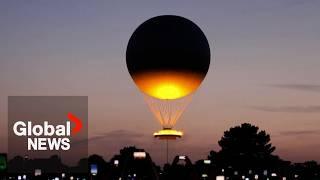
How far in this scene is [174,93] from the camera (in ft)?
156

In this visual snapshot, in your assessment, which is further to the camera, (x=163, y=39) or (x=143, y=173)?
(x=143, y=173)

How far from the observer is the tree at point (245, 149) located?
172750 mm

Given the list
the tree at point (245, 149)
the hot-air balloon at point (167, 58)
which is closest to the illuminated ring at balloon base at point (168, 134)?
the hot-air balloon at point (167, 58)

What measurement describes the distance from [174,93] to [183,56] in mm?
2725

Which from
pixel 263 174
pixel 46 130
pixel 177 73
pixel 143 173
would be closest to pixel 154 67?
pixel 177 73

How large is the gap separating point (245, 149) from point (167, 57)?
447ft

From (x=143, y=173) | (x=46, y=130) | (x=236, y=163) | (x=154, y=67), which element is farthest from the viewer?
(x=143, y=173)

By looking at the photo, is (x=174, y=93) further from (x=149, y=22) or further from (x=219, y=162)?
(x=219, y=162)

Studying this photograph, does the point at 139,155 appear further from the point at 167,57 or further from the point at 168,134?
the point at 167,57

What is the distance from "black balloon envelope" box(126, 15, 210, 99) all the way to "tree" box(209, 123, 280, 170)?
409 ft

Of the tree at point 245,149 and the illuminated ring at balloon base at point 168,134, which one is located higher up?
the tree at point 245,149

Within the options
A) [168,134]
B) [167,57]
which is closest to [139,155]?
[168,134]

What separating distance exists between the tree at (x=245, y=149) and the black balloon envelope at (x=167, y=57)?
12458cm

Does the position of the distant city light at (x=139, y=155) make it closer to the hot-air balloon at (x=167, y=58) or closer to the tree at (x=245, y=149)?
the hot-air balloon at (x=167, y=58)
